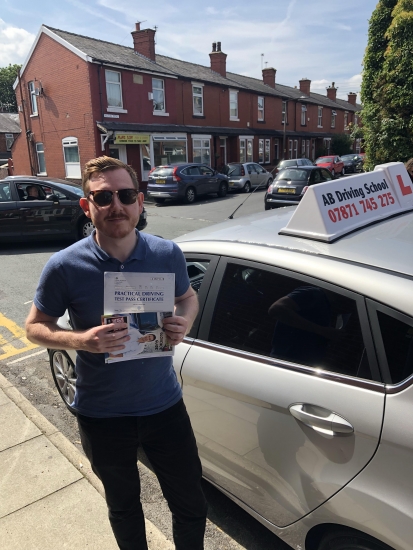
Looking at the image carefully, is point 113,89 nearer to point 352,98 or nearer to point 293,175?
point 293,175

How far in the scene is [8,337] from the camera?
5047mm

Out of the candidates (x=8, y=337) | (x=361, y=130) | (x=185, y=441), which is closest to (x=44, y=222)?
(x=8, y=337)

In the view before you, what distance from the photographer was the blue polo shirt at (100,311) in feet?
5.57

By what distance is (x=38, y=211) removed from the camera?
9156 millimetres

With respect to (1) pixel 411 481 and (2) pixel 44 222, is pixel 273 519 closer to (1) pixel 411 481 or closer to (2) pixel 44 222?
(1) pixel 411 481

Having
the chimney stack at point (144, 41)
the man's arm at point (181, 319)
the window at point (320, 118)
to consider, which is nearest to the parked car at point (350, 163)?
the window at point (320, 118)

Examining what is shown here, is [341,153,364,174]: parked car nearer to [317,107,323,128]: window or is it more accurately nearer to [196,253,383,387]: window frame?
[317,107,323,128]: window

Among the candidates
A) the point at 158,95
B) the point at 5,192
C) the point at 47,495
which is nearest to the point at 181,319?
the point at 47,495

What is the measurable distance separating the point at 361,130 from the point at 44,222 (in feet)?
24.0

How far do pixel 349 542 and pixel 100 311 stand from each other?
132cm

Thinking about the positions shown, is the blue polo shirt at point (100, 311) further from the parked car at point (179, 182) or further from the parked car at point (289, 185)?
the parked car at point (179, 182)

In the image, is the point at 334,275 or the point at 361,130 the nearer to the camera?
the point at 334,275

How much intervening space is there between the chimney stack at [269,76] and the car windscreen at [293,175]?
25289 millimetres

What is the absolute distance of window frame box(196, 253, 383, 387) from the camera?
1.61 m
